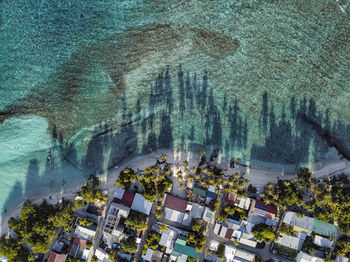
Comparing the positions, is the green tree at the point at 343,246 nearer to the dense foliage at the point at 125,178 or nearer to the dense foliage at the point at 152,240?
the dense foliage at the point at 152,240

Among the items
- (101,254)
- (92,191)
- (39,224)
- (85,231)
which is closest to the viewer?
(39,224)

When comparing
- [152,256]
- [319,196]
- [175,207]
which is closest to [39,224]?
[152,256]

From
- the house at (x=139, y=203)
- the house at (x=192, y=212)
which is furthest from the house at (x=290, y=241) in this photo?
the house at (x=139, y=203)

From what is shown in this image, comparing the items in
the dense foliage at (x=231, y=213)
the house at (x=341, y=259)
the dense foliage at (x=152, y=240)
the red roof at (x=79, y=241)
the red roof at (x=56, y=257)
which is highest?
the dense foliage at (x=231, y=213)

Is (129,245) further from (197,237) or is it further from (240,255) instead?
(240,255)

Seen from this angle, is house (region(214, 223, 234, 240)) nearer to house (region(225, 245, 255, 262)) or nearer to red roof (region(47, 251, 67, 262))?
house (region(225, 245, 255, 262))
